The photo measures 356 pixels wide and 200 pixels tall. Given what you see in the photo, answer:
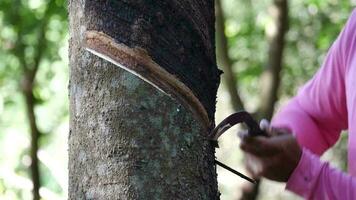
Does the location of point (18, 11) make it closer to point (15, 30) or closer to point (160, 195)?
point (15, 30)

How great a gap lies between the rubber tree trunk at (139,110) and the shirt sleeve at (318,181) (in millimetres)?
297

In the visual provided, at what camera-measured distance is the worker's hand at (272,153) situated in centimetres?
97

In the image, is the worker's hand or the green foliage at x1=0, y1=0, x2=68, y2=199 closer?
the worker's hand

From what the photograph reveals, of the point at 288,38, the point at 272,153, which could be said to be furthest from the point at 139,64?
Answer: the point at 288,38

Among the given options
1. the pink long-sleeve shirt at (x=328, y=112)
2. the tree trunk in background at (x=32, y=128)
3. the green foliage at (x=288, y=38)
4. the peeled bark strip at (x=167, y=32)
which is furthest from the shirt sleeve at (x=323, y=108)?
the green foliage at (x=288, y=38)

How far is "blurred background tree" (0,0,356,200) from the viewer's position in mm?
2537

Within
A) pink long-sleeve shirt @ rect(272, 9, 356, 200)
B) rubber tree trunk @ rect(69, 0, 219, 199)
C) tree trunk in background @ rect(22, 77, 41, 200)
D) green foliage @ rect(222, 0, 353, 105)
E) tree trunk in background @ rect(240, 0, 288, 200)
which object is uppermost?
green foliage @ rect(222, 0, 353, 105)

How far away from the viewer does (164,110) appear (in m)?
0.78

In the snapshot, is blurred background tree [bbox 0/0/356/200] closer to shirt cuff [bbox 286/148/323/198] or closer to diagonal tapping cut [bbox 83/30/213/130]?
shirt cuff [bbox 286/148/323/198]

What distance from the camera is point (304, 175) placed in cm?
109

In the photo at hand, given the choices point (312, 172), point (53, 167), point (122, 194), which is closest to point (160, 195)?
point (122, 194)

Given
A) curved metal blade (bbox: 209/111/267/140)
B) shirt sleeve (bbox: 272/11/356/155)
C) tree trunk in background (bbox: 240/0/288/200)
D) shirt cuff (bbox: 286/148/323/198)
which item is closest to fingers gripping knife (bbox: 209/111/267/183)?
curved metal blade (bbox: 209/111/267/140)

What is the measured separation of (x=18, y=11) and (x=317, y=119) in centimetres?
148

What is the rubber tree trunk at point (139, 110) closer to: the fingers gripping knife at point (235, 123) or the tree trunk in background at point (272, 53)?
the fingers gripping knife at point (235, 123)
